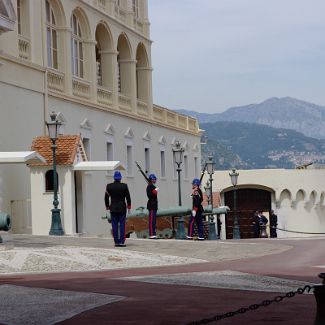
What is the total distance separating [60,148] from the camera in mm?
31203

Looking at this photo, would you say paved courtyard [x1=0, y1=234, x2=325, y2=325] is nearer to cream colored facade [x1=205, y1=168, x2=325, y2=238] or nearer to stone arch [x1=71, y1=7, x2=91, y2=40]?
stone arch [x1=71, y1=7, x2=91, y2=40]

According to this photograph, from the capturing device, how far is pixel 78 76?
40594mm

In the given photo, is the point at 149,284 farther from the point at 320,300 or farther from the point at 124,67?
the point at 124,67

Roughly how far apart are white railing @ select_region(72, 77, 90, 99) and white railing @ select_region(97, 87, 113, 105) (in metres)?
1.38

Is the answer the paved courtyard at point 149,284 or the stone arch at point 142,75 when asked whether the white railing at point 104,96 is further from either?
the paved courtyard at point 149,284

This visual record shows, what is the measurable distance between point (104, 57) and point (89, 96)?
4205 mm

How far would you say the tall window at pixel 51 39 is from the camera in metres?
37.2

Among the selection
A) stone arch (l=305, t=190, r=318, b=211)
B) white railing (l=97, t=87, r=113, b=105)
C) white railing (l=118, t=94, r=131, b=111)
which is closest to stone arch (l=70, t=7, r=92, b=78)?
white railing (l=97, t=87, r=113, b=105)

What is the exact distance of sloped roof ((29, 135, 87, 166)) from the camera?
101 feet

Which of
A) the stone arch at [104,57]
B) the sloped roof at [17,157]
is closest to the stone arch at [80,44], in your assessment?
the stone arch at [104,57]

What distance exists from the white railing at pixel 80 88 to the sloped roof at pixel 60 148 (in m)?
7.05

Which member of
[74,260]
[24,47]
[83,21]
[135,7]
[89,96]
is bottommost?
[74,260]

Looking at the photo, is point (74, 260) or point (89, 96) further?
point (89, 96)

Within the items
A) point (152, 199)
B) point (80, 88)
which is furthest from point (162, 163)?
point (152, 199)
